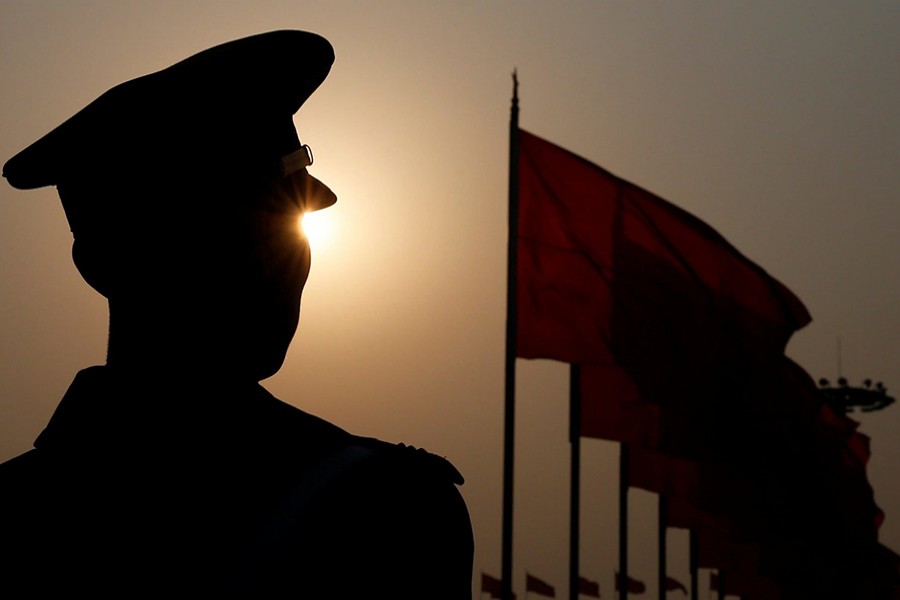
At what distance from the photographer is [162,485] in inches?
75.6

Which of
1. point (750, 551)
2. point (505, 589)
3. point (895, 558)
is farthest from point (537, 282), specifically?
point (750, 551)

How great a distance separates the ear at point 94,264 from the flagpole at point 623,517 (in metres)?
16.2

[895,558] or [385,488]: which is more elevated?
[385,488]

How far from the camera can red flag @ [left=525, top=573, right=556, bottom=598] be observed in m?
78.1

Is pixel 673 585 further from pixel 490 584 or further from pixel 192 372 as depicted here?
pixel 192 372

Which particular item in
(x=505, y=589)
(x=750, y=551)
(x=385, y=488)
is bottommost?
(x=750, y=551)

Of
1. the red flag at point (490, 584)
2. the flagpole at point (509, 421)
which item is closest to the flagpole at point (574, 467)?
the flagpole at point (509, 421)

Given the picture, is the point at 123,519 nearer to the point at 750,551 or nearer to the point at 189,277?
the point at 189,277

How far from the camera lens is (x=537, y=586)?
78125mm

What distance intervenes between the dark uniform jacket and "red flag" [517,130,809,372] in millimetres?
9024

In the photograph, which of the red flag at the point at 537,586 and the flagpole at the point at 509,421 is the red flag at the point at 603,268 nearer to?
the flagpole at the point at 509,421

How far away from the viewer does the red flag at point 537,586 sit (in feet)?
256

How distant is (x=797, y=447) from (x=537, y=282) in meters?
3.42

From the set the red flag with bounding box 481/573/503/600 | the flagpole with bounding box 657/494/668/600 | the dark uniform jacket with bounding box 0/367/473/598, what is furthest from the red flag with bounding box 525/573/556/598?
the dark uniform jacket with bounding box 0/367/473/598
